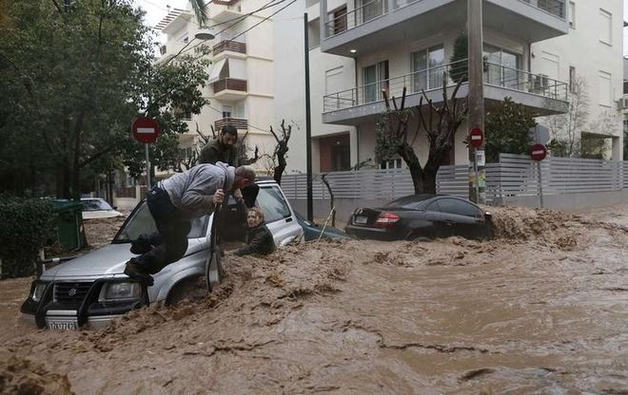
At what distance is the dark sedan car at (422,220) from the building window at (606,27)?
789 inches

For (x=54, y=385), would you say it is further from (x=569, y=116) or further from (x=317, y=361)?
(x=569, y=116)

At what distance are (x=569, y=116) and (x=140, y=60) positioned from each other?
17.9m

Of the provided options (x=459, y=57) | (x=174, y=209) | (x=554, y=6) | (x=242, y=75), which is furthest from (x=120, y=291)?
(x=242, y=75)

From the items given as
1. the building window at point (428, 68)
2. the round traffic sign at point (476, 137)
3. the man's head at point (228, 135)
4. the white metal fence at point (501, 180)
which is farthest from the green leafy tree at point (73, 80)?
the building window at point (428, 68)

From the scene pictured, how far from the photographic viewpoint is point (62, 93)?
10.3 m

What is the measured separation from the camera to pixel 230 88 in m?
35.4

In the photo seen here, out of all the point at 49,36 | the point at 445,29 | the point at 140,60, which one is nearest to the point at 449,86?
the point at 445,29

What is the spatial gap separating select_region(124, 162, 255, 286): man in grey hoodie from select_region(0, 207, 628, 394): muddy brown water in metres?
0.40

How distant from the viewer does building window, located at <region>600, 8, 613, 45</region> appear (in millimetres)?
25073

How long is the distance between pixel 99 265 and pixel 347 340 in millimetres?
2136

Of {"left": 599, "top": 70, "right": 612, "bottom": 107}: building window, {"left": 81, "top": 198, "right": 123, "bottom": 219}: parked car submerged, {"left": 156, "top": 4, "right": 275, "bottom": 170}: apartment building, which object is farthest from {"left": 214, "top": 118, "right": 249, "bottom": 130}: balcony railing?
{"left": 599, "top": 70, "right": 612, "bottom": 107}: building window

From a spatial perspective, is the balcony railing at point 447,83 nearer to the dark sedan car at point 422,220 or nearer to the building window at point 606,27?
the building window at point 606,27

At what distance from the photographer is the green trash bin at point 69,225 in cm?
987

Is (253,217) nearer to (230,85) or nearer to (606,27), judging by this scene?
(606,27)
